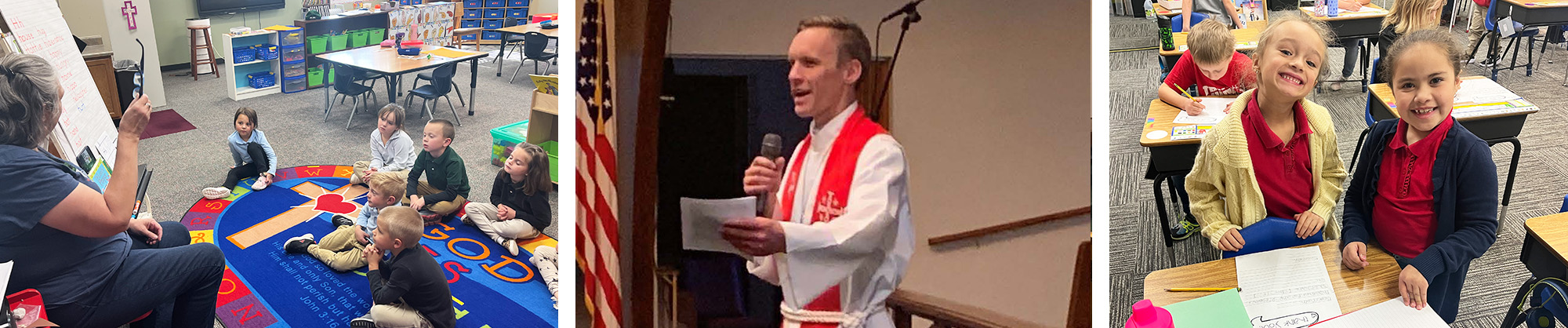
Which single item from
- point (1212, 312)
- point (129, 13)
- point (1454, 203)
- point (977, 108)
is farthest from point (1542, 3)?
point (129, 13)

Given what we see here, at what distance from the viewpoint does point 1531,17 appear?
3650 millimetres

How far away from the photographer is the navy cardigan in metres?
1.94

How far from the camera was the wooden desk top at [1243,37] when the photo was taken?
145 inches

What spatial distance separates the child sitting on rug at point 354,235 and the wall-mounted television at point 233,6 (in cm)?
48

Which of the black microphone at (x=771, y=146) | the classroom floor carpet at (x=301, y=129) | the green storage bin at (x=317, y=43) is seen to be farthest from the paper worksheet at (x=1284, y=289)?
the green storage bin at (x=317, y=43)

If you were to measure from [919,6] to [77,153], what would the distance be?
71.4 inches

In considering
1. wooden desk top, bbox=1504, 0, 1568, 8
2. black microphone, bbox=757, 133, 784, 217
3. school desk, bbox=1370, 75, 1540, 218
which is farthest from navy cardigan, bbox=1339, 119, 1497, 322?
wooden desk top, bbox=1504, 0, 1568, 8

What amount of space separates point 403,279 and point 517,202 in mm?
322

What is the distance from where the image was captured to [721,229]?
1.46 meters

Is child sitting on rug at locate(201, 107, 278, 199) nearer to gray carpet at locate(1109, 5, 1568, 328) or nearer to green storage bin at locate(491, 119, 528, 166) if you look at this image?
green storage bin at locate(491, 119, 528, 166)

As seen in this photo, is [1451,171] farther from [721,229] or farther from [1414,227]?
[721,229]

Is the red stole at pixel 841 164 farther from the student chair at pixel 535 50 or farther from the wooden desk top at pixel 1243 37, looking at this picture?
the wooden desk top at pixel 1243 37

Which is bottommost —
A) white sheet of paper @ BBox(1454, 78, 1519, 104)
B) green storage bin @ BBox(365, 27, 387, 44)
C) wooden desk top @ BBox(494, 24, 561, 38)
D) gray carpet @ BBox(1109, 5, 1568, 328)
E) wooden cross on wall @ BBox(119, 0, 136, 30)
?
gray carpet @ BBox(1109, 5, 1568, 328)

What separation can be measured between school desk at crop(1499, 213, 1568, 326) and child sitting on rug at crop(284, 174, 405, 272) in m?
2.72
